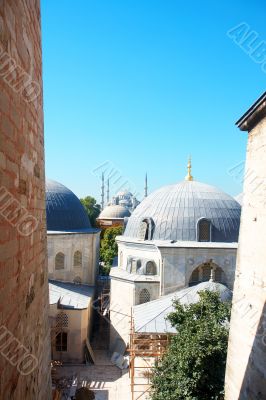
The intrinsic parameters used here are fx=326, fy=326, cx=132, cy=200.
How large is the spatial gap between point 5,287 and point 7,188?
821 millimetres

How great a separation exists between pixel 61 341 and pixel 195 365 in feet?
31.1

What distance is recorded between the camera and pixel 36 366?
4027 millimetres

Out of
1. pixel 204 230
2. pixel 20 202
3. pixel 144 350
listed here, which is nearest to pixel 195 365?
pixel 144 350

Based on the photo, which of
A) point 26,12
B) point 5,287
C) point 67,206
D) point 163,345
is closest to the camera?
point 5,287

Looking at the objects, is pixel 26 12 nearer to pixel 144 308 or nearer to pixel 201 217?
pixel 144 308

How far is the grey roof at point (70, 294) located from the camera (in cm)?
1638

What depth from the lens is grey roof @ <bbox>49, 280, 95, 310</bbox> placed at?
1638cm

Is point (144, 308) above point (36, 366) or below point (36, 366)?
below

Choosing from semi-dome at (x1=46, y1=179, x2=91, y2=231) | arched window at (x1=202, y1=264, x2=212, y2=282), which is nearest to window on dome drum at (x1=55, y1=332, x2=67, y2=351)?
semi-dome at (x1=46, y1=179, x2=91, y2=231)

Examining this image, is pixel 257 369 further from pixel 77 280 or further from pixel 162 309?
pixel 77 280

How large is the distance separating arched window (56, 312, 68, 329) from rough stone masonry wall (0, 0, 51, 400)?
40.6ft

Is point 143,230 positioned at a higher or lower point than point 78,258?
higher

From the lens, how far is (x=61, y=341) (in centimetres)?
1614

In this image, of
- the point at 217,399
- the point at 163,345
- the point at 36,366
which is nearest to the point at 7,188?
the point at 36,366
